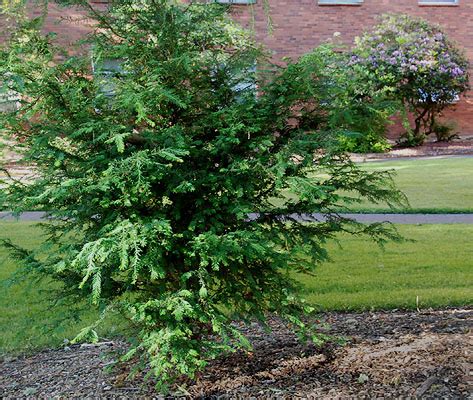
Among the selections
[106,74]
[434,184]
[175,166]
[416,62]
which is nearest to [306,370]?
[175,166]

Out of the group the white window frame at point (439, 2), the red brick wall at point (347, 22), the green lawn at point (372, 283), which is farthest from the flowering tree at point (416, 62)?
the green lawn at point (372, 283)

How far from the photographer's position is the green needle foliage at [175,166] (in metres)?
3.38

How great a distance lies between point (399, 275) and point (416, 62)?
537 inches

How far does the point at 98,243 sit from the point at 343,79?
177 centimetres

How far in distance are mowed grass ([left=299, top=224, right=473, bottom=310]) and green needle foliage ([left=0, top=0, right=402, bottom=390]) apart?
1346mm

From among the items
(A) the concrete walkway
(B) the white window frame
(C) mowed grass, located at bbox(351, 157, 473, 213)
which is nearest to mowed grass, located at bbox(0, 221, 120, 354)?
(A) the concrete walkway

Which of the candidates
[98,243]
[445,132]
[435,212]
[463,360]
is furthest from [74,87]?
[445,132]

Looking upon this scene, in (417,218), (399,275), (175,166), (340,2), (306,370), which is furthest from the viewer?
(340,2)

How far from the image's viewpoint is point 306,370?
3947 millimetres

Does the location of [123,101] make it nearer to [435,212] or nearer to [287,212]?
[287,212]

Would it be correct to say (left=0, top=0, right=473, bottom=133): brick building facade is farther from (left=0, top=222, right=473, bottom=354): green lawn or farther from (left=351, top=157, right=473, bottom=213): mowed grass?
(left=0, top=222, right=473, bottom=354): green lawn

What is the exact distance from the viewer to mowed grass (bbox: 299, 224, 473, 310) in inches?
219

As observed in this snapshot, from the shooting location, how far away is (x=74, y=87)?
3520 mm

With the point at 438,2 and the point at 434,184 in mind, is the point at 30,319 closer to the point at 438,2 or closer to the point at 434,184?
the point at 434,184
